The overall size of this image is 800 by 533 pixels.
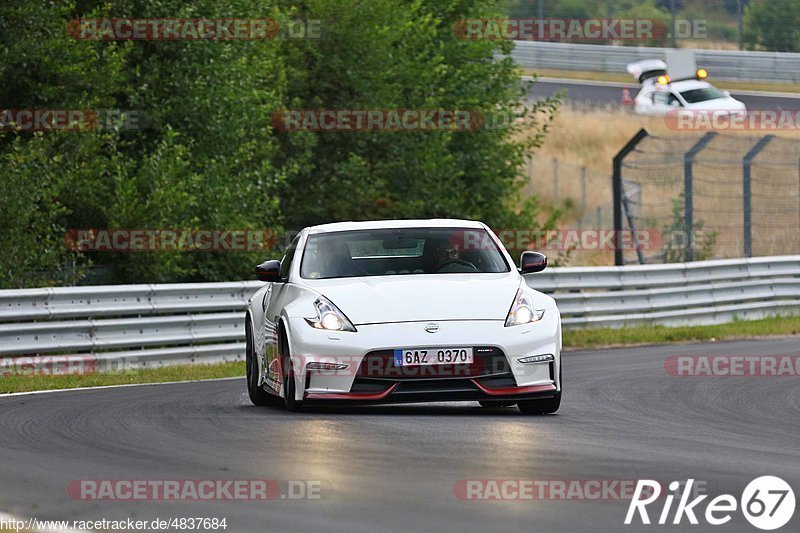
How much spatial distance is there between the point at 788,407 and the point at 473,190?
20.1 m

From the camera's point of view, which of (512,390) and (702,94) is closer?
(512,390)

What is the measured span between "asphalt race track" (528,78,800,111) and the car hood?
4093 cm

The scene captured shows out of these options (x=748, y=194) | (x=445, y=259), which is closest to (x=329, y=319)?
(x=445, y=259)

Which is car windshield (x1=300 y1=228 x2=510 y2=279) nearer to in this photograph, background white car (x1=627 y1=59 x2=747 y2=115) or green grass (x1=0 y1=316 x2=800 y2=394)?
green grass (x1=0 y1=316 x2=800 y2=394)

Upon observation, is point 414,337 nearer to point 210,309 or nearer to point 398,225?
point 398,225

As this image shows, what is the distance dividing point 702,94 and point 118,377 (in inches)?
1351

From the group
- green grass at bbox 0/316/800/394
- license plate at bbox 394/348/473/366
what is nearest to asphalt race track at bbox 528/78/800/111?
green grass at bbox 0/316/800/394

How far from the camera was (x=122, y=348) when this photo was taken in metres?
17.4

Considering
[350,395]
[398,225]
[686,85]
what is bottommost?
[686,85]

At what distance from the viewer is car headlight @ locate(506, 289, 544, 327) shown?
1040 centimetres

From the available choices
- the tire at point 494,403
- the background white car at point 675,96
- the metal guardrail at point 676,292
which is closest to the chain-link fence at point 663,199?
the background white car at point 675,96

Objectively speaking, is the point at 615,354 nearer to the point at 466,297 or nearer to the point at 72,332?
the point at 72,332

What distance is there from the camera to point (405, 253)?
11680 mm

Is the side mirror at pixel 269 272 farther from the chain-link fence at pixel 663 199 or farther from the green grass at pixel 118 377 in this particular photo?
the chain-link fence at pixel 663 199
